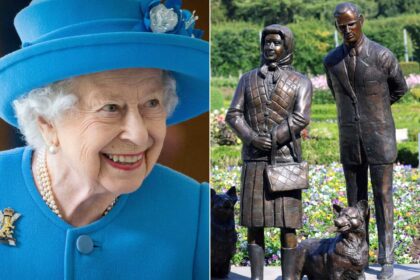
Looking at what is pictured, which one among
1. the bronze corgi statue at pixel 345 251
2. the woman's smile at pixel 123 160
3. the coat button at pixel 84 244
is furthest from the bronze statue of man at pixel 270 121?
the coat button at pixel 84 244

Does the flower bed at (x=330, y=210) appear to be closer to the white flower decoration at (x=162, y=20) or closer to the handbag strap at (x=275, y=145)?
the handbag strap at (x=275, y=145)

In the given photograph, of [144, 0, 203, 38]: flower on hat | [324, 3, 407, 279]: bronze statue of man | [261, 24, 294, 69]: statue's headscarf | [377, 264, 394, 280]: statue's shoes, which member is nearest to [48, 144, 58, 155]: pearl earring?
[144, 0, 203, 38]: flower on hat

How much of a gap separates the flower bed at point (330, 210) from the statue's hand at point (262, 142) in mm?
2179

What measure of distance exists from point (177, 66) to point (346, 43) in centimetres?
223

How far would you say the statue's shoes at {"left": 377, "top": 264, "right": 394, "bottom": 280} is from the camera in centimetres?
638

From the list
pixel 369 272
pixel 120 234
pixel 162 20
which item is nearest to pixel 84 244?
pixel 120 234

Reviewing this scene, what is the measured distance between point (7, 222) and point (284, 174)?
2.08 metres

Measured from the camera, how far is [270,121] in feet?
19.1

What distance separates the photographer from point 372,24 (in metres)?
13.9

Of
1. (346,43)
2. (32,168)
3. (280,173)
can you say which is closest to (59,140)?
(32,168)

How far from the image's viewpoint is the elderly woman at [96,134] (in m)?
4.16

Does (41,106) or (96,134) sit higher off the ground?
(41,106)

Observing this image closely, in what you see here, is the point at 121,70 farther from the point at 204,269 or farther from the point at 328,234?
the point at 328,234

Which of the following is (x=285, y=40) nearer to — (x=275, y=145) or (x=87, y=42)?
(x=275, y=145)
